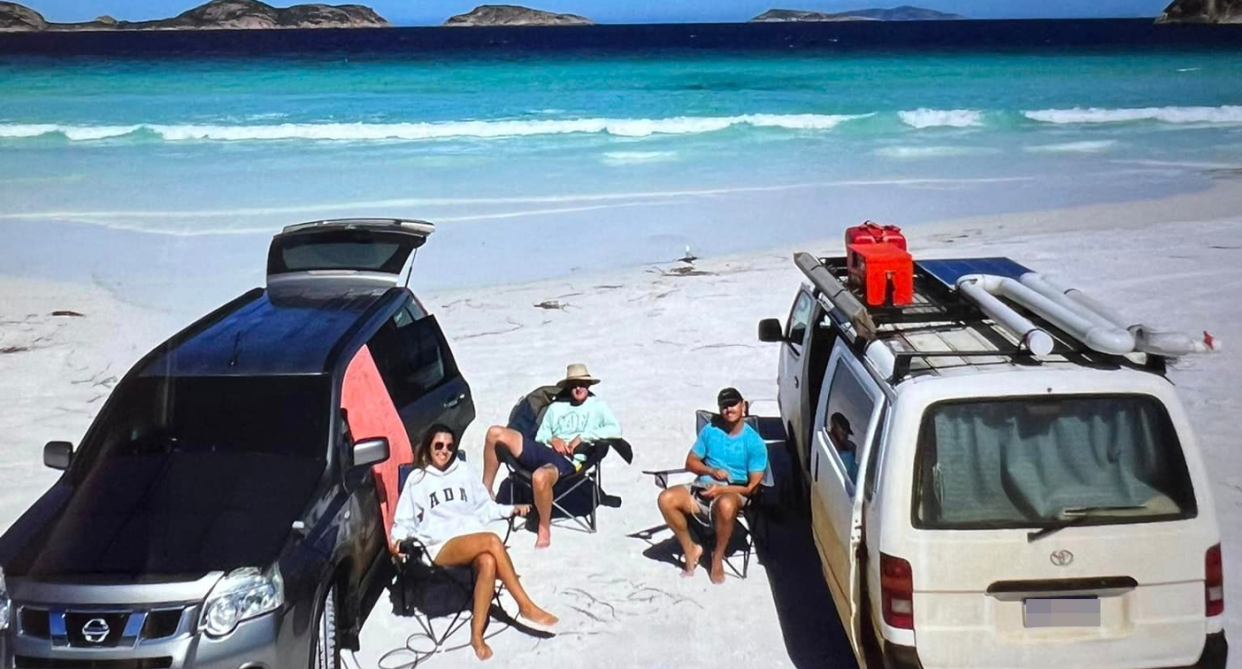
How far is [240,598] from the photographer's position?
191 inches

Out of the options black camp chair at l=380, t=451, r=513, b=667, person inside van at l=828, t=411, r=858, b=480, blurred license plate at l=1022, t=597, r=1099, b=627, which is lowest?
black camp chair at l=380, t=451, r=513, b=667

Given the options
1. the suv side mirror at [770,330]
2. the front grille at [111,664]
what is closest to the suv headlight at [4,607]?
the front grille at [111,664]

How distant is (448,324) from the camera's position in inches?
513

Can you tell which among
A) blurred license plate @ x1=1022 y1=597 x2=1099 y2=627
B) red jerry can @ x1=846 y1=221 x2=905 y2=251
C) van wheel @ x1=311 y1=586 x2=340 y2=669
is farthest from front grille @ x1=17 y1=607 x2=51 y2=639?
red jerry can @ x1=846 y1=221 x2=905 y2=251

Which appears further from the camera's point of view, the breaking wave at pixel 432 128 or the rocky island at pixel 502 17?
the rocky island at pixel 502 17

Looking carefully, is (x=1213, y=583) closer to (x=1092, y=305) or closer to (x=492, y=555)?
(x=1092, y=305)

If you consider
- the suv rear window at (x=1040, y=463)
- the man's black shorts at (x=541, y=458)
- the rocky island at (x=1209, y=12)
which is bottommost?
the man's black shorts at (x=541, y=458)

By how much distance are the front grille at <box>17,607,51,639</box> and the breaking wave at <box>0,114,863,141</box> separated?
93.9 feet

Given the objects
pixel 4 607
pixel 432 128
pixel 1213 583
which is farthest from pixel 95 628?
pixel 432 128

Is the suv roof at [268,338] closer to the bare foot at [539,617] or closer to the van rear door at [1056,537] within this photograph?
the bare foot at [539,617]

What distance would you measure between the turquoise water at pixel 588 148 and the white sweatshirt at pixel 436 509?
1008 centimetres

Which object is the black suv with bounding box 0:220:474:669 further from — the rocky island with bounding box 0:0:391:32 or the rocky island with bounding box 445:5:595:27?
the rocky island with bounding box 445:5:595:27

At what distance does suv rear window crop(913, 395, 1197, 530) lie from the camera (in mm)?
4398

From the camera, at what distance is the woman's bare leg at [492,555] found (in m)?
6.01
